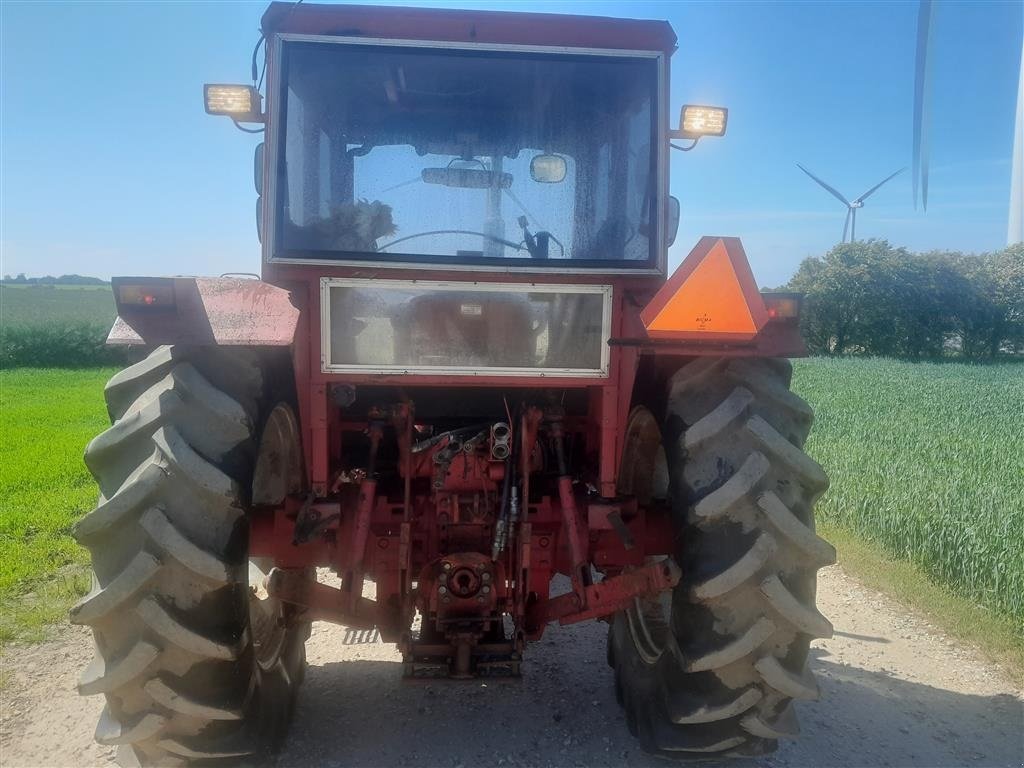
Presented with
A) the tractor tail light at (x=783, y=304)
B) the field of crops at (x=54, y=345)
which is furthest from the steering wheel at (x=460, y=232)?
the field of crops at (x=54, y=345)

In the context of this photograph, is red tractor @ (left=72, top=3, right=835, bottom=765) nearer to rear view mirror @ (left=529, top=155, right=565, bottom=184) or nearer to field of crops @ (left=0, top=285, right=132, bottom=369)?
rear view mirror @ (left=529, top=155, right=565, bottom=184)

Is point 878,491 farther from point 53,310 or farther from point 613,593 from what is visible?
point 53,310

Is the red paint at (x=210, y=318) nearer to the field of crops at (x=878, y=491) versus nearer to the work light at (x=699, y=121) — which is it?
the work light at (x=699, y=121)

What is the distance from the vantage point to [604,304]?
2.76m

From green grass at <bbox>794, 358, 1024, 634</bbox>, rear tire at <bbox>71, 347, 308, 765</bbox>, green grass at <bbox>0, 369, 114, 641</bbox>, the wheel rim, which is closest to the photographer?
rear tire at <bbox>71, 347, 308, 765</bbox>

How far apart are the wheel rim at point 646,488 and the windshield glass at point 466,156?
93 cm

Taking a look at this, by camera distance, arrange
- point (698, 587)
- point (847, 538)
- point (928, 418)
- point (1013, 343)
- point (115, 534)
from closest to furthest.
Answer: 1. point (115, 534)
2. point (698, 587)
3. point (847, 538)
4. point (928, 418)
5. point (1013, 343)

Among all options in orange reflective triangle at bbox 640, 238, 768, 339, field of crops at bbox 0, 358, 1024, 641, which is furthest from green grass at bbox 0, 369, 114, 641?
orange reflective triangle at bbox 640, 238, 768, 339

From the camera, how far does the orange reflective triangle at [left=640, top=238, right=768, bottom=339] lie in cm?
234

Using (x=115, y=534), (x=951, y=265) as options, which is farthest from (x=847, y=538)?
(x=951, y=265)

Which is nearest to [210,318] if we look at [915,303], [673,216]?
[673,216]

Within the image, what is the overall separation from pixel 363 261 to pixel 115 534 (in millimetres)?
1160

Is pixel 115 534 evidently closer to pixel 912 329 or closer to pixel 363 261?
pixel 363 261

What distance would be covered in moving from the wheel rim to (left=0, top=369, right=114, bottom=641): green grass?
3363 mm
